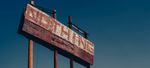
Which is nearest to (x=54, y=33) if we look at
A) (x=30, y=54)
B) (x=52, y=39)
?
(x=52, y=39)

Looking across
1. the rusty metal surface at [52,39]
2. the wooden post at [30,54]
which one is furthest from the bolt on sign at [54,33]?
the wooden post at [30,54]

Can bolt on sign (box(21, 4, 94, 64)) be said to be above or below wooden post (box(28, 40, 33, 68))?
above

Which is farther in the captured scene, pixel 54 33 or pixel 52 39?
pixel 54 33

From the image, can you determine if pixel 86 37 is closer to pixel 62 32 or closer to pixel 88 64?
pixel 88 64

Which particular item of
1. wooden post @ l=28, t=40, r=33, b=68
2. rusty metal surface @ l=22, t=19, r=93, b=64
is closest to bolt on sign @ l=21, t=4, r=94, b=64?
rusty metal surface @ l=22, t=19, r=93, b=64

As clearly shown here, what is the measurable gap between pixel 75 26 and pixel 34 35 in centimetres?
668

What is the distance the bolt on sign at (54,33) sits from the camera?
25.8 metres

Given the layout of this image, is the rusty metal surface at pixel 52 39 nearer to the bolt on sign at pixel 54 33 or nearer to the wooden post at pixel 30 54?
the bolt on sign at pixel 54 33

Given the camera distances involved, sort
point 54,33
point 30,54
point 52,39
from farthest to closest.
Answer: point 54,33 → point 52,39 → point 30,54

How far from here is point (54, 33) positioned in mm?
27969

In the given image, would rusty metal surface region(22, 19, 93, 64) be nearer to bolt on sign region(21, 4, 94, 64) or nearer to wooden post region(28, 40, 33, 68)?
bolt on sign region(21, 4, 94, 64)

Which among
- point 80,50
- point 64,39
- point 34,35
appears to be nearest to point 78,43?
point 80,50

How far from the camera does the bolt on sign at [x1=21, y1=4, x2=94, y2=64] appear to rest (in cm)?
2581

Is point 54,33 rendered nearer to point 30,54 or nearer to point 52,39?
point 52,39
